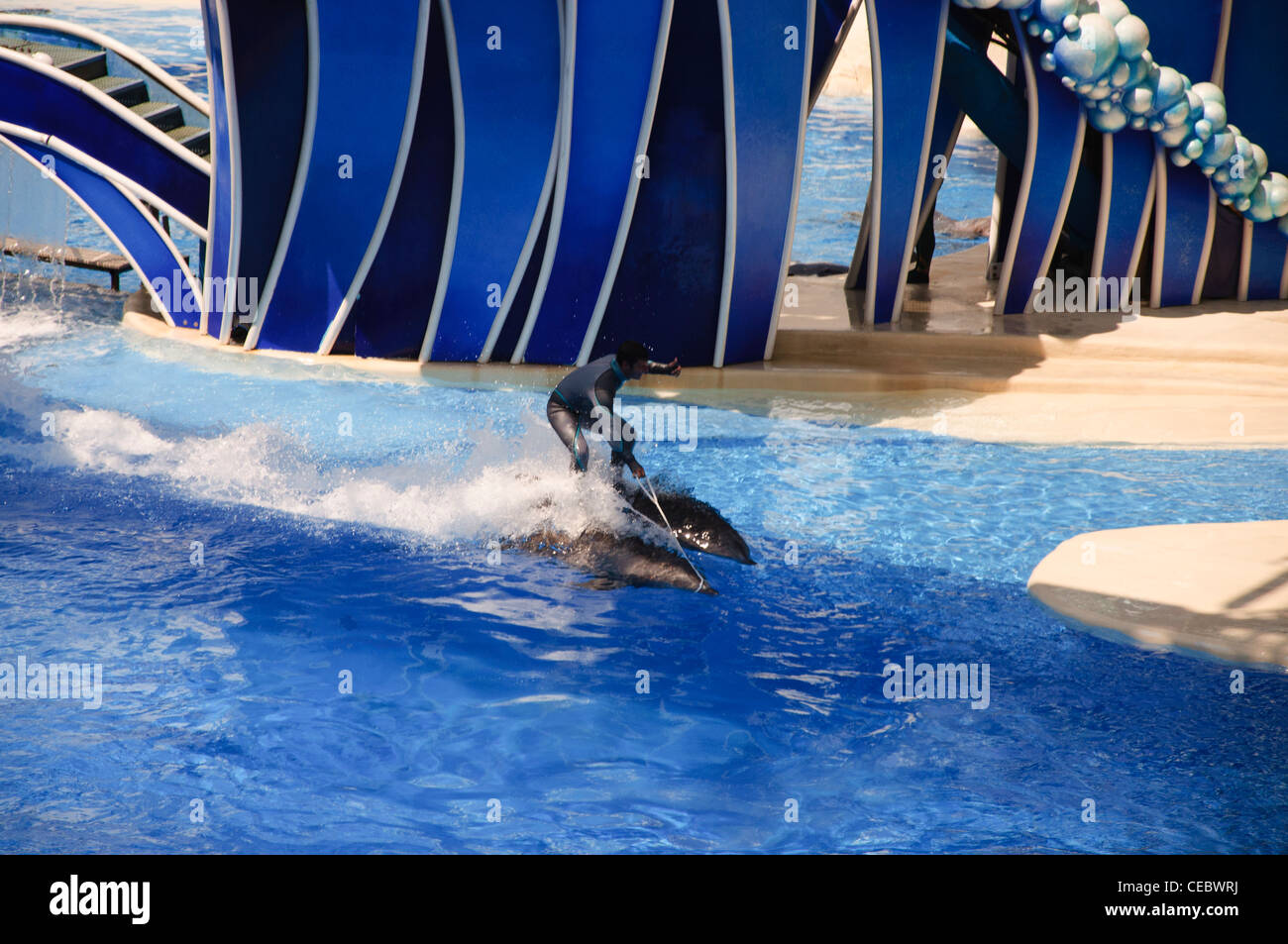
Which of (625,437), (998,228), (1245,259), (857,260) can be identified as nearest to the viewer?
(625,437)

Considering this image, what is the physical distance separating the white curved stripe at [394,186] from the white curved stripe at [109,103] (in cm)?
230

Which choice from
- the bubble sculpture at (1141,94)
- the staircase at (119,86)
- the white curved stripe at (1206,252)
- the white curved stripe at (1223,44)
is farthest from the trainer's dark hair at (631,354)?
the white curved stripe at (1223,44)

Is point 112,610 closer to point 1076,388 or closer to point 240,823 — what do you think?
point 240,823

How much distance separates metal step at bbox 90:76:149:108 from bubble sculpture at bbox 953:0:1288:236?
A: 28.9 feet

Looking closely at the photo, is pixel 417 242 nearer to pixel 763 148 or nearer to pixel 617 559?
pixel 763 148

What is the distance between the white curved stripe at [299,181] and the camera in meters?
10.8

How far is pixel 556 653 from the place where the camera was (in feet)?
21.9

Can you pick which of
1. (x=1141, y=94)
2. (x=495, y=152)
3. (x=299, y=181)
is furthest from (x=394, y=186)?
(x=1141, y=94)

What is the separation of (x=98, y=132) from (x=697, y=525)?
8577mm

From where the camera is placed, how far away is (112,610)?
693cm

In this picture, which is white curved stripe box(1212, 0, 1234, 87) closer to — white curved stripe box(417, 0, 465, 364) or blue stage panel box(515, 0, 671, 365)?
blue stage panel box(515, 0, 671, 365)

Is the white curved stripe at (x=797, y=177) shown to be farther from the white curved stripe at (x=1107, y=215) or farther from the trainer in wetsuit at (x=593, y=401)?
the trainer in wetsuit at (x=593, y=401)

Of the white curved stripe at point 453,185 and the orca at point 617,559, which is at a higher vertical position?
the white curved stripe at point 453,185

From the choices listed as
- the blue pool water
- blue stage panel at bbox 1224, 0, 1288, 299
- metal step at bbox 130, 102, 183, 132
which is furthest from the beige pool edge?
metal step at bbox 130, 102, 183, 132
